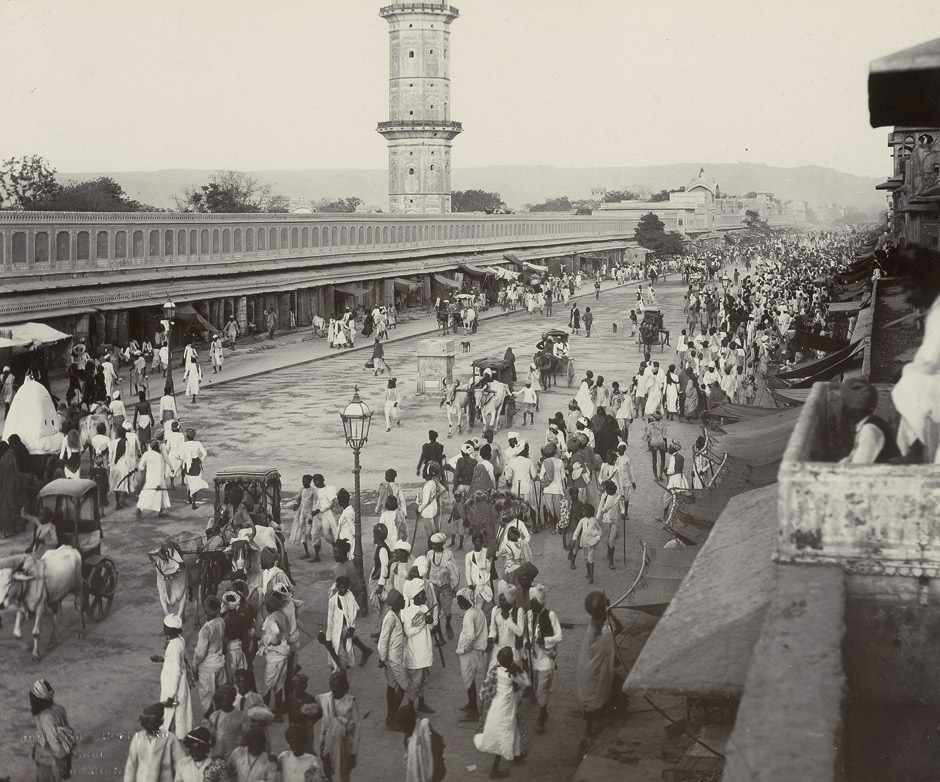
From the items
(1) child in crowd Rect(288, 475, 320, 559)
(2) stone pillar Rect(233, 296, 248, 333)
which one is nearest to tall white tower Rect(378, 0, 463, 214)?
(2) stone pillar Rect(233, 296, 248, 333)

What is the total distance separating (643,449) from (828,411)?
1274cm

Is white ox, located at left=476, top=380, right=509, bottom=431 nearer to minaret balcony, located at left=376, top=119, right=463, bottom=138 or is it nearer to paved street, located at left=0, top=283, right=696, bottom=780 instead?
paved street, located at left=0, top=283, right=696, bottom=780

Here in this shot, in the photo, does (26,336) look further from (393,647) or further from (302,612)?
(393,647)

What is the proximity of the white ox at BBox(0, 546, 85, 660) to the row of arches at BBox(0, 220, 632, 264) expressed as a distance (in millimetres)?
19463

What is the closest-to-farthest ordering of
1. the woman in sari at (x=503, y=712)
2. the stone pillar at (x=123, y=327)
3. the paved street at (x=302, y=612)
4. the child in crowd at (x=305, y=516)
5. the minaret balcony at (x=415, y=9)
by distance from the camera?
the woman in sari at (x=503, y=712)
the paved street at (x=302, y=612)
the child in crowd at (x=305, y=516)
the stone pillar at (x=123, y=327)
the minaret balcony at (x=415, y=9)

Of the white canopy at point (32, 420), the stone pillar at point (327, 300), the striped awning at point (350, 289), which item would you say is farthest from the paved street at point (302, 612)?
the striped awning at point (350, 289)

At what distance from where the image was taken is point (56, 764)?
7676mm

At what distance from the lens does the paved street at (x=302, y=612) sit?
8820mm

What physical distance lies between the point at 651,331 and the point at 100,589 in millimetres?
26336

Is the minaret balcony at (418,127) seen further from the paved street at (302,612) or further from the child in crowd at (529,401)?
the child in crowd at (529,401)

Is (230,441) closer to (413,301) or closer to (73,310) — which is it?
(73,310)

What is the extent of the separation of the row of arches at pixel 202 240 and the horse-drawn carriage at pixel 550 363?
12.4m

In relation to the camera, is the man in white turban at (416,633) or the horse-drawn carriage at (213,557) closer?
the man in white turban at (416,633)

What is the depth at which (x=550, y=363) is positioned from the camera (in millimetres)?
28781
